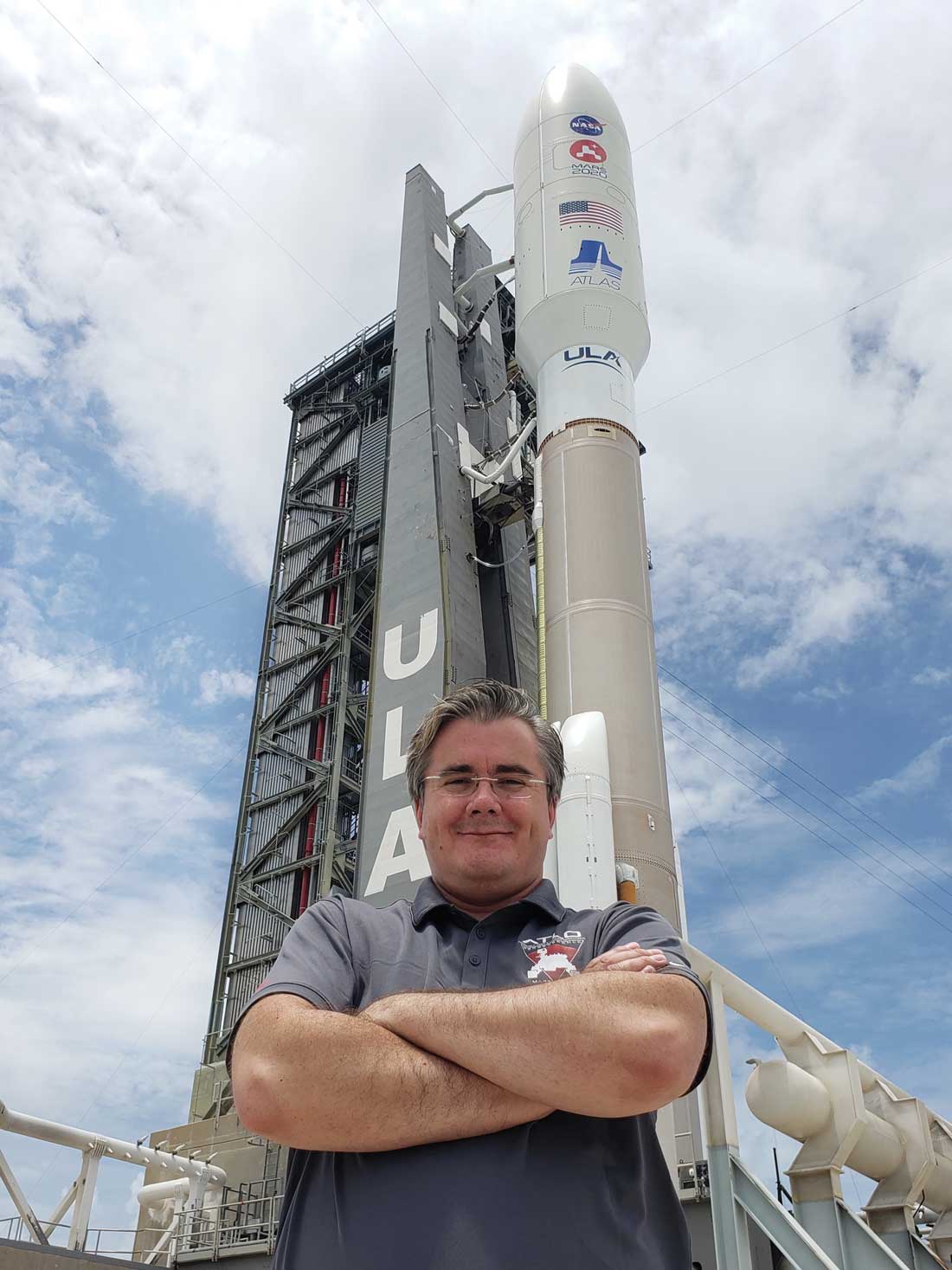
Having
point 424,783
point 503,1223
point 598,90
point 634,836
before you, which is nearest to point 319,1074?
point 503,1223

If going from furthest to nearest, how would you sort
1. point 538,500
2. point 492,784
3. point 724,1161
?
point 538,500 < point 724,1161 < point 492,784

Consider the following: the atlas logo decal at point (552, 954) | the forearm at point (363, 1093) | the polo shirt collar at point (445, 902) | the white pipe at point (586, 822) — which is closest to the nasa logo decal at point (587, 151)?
the white pipe at point (586, 822)

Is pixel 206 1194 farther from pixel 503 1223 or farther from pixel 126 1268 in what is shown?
pixel 503 1223

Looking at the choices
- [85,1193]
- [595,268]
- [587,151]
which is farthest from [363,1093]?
[587,151]

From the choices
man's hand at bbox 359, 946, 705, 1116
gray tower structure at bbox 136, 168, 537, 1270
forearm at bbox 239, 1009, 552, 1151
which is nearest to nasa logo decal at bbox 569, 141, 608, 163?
gray tower structure at bbox 136, 168, 537, 1270

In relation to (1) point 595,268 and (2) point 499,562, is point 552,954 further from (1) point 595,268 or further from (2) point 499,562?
(2) point 499,562

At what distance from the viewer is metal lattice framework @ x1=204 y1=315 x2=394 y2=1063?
23797 millimetres

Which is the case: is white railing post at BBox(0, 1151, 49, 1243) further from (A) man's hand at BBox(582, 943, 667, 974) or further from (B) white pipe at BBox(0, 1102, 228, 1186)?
(A) man's hand at BBox(582, 943, 667, 974)

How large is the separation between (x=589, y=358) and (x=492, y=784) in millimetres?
11634

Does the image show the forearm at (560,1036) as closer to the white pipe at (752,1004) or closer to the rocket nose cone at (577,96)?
the white pipe at (752,1004)

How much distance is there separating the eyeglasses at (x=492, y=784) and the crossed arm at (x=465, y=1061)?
62 cm

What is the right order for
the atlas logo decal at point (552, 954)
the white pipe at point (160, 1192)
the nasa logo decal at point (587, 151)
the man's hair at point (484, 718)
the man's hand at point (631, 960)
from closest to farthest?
1. the man's hand at point (631, 960)
2. the atlas logo decal at point (552, 954)
3. the man's hair at point (484, 718)
4. the nasa logo decal at point (587, 151)
5. the white pipe at point (160, 1192)

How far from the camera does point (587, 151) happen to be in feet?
47.7

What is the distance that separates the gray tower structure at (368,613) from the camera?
15.5 metres
